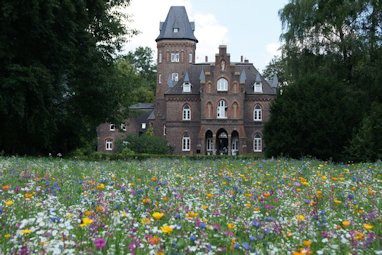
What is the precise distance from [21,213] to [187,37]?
236 ft

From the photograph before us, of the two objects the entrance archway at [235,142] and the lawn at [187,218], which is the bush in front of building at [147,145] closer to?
the entrance archway at [235,142]

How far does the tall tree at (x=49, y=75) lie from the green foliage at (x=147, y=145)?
29.7 m

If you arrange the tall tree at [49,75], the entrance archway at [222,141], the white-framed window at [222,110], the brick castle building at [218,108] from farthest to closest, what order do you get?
the entrance archway at [222,141] → the white-framed window at [222,110] → the brick castle building at [218,108] → the tall tree at [49,75]

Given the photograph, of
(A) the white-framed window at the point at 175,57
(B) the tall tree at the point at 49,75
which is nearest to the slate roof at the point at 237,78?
(A) the white-framed window at the point at 175,57

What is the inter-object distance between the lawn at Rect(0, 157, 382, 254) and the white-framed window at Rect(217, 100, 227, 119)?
58981mm

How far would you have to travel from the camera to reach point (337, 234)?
454 cm

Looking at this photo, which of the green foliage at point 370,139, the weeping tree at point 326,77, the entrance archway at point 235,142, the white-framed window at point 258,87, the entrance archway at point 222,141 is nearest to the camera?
the green foliage at point 370,139

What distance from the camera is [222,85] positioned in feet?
222

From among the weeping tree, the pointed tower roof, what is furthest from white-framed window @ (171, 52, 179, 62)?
the weeping tree

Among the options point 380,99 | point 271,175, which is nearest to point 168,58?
point 380,99

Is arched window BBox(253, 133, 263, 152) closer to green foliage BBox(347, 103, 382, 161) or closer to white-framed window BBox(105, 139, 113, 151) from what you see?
white-framed window BBox(105, 139, 113, 151)

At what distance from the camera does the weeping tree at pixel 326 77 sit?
93.6 ft

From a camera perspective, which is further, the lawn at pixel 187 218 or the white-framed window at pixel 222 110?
the white-framed window at pixel 222 110

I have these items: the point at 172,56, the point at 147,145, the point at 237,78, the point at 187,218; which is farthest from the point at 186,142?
the point at 187,218
